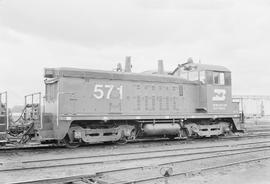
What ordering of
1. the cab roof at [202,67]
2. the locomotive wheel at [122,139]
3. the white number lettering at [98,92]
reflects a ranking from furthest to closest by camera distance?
1. the cab roof at [202,67]
2. the locomotive wheel at [122,139]
3. the white number lettering at [98,92]

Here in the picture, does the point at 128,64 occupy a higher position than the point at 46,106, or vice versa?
the point at 128,64

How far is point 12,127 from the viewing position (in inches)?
488

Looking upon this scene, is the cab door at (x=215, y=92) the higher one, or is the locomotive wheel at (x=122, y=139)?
the cab door at (x=215, y=92)

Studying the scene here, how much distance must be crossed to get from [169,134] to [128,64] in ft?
12.6

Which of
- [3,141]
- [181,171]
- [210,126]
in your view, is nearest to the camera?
[181,171]

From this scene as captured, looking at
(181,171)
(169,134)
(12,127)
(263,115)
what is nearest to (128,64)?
(169,134)

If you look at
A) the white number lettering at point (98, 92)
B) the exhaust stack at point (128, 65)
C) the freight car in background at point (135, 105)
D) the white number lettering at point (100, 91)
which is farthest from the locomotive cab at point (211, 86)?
the white number lettering at point (98, 92)

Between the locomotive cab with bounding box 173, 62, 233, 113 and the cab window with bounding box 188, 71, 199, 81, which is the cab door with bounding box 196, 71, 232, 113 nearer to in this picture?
the locomotive cab with bounding box 173, 62, 233, 113

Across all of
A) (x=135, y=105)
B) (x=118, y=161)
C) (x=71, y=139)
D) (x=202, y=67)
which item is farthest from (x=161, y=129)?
(x=118, y=161)

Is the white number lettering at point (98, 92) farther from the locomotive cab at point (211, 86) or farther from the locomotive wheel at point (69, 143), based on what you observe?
the locomotive cab at point (211, 86)

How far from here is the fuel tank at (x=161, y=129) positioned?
48.9ft

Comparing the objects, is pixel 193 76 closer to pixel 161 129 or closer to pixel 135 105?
pixel 161 129

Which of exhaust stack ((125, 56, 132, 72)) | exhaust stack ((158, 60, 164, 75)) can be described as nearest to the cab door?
exhaust stack ((158, 60, 164, 75))

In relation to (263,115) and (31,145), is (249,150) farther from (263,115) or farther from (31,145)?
(263,115)
